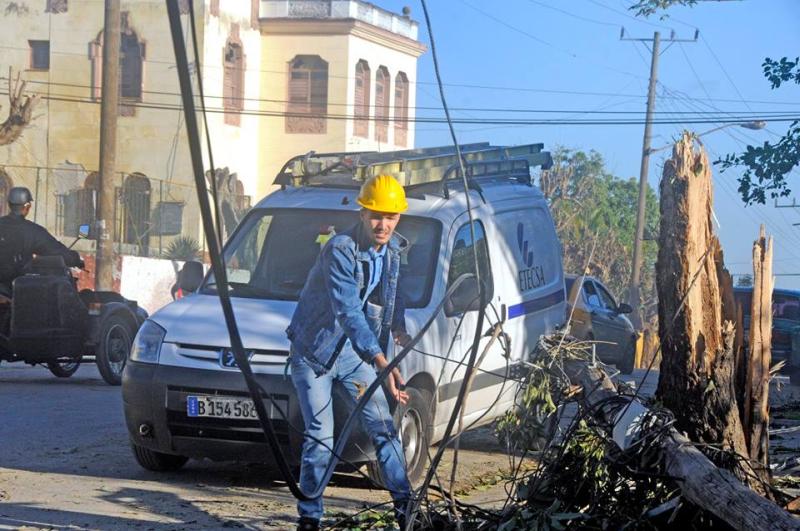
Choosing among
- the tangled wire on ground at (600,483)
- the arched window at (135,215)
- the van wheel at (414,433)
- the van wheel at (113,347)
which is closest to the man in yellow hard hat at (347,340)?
the tangled wire on ground at (600,483)

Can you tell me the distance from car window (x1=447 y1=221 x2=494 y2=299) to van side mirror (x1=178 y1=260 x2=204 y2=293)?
Answer: 1835 millimetres

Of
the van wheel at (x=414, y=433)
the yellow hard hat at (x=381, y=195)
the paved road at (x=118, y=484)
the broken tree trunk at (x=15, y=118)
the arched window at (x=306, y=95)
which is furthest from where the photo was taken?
the arched window at (x=306, y=95)

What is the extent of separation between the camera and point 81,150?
43.1 metres

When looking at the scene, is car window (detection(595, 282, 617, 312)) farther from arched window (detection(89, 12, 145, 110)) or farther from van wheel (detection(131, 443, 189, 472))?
arched window (detection(89, 12, 145, 110))

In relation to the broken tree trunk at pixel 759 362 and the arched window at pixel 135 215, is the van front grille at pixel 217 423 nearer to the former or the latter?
the broken tree trunk at pixel 759 362

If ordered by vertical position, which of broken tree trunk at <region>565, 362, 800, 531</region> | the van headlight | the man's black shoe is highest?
the van headlight

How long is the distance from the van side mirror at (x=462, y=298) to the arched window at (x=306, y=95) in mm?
37090

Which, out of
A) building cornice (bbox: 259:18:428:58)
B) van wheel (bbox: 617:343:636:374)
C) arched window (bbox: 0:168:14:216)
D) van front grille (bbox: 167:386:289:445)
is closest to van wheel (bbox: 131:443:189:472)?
van front grille (bbox: 167:386:289:445)

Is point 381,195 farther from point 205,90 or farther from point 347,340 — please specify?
point 205,90

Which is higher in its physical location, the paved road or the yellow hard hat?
the yellow hard hat

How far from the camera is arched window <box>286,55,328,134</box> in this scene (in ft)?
150

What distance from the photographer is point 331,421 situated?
6543 millimetres

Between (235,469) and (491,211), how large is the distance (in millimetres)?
2812

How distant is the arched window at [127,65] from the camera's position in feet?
140
